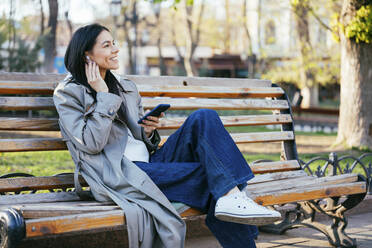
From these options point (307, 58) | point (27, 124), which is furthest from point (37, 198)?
point (307, 58)

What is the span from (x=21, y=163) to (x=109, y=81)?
471 centimetres

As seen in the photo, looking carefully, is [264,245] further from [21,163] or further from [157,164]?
[21,163]

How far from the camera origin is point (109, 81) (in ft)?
11.5

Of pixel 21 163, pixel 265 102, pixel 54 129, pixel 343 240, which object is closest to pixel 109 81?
pixel 54 129

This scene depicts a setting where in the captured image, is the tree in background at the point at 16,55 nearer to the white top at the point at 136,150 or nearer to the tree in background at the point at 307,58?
the tree in background at the point at 307,58

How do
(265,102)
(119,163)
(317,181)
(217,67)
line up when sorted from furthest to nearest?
(217,67)
(265,102)
(317,181)
(119,163)

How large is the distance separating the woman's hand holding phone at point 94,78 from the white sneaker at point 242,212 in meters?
0.98

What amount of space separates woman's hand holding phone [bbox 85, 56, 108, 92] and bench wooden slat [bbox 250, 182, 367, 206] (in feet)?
3.55

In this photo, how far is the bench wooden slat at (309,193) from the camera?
10.7ft

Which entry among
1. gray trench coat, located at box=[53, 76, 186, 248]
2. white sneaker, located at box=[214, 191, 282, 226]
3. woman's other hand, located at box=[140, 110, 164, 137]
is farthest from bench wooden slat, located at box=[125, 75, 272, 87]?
white sneaker, located at box=[214, 191, 282, 226]

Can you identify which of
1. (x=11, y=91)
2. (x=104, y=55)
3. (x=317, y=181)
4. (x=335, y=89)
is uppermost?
(x=104, y=55)

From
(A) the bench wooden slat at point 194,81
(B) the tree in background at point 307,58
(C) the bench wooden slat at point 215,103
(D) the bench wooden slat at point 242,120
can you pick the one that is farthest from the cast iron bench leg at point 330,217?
(B) the tree in background at point 307,58

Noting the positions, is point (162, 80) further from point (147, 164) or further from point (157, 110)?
point (147, 164)

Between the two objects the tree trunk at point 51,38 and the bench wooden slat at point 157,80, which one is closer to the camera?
the bench wooden slat at point 157,80
